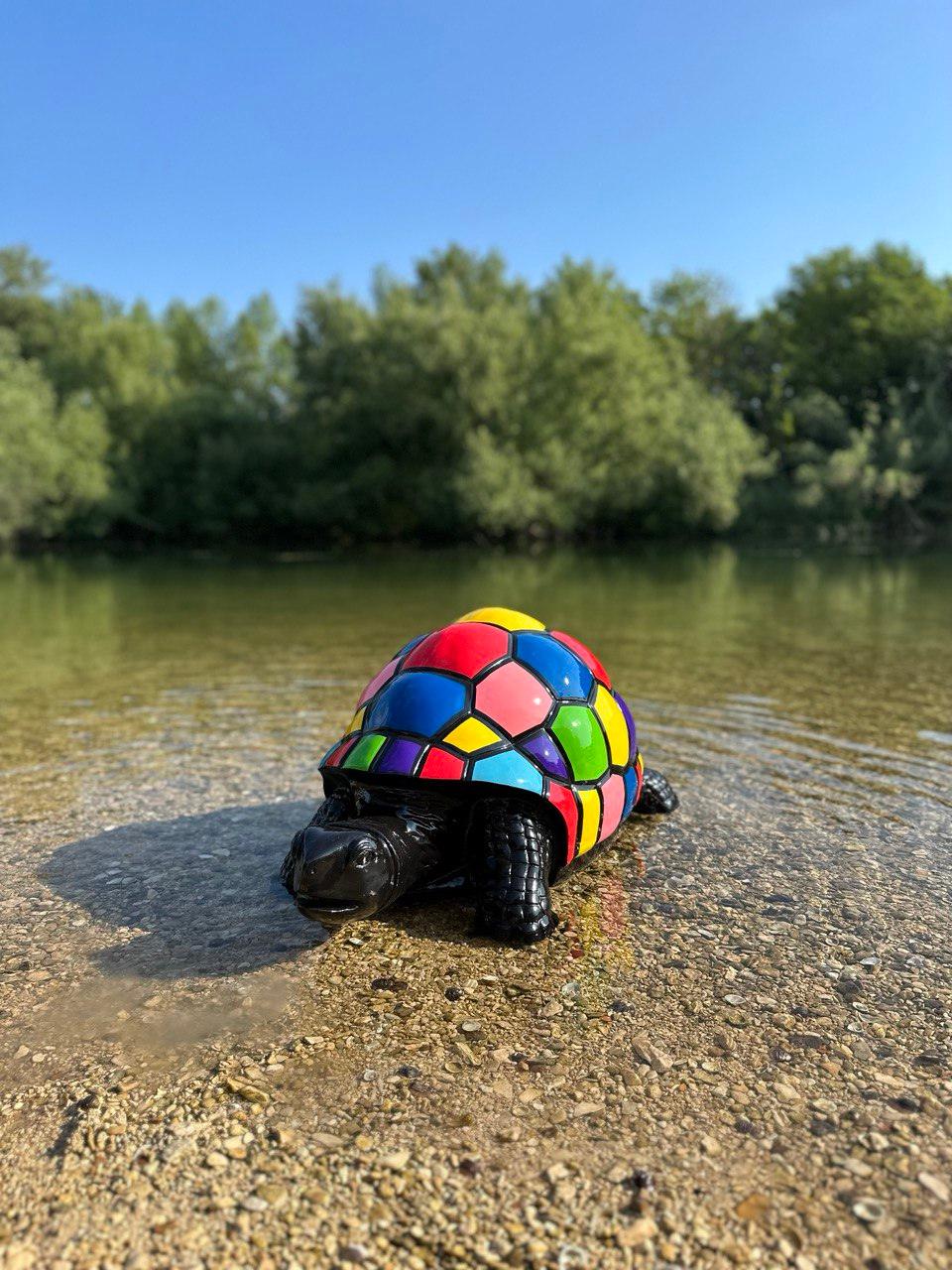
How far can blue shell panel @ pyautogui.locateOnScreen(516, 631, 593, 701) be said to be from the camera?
504 cm

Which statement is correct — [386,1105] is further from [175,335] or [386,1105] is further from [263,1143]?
[175,335]

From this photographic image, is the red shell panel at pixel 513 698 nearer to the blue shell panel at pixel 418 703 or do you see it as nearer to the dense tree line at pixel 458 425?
the blue shell panel at pixel 418 703

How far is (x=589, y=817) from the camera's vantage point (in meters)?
4.74

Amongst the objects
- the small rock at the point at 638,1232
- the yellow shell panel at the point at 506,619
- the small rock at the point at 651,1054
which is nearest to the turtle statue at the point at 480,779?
the yellow shell panel at the point at 506,619

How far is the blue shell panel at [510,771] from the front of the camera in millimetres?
4355

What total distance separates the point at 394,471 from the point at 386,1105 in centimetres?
4961

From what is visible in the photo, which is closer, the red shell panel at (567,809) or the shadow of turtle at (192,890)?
the shadow of turtle at (192,890)

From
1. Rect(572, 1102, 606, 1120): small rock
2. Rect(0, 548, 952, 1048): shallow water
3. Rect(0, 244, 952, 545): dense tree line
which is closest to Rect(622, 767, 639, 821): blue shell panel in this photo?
Rect(0, 548, 952, 1048): shallow water

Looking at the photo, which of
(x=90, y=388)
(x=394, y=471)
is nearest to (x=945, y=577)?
(x=394, y=471)

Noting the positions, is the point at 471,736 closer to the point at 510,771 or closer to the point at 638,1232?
the point at 510,771

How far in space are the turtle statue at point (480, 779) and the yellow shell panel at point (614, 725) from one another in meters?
0.02

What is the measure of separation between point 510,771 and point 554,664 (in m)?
0.91

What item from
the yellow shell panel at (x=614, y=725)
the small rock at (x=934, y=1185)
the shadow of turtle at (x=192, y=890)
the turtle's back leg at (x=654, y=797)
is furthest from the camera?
the turtle's back leg at (x=654, y=797)

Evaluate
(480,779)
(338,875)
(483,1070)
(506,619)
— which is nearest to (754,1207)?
(483,1070)
